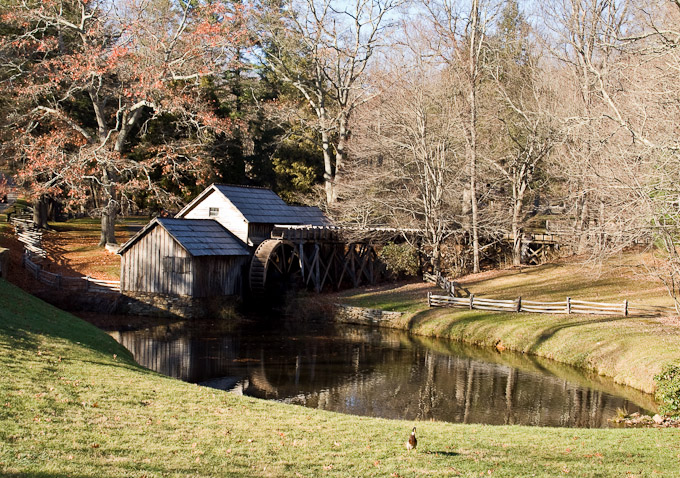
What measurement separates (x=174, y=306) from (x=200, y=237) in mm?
3647

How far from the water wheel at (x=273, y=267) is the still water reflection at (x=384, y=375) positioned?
4.70m

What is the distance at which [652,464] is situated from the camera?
10594 millimetres

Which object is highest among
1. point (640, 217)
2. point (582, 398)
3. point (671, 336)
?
point (640, 217)

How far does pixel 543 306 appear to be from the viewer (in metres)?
29.0

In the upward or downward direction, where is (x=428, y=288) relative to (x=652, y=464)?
upward

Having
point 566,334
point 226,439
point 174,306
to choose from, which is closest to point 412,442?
point 226,439

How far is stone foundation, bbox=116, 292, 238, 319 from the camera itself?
32125 millimetres

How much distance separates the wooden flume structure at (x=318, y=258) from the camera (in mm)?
34250

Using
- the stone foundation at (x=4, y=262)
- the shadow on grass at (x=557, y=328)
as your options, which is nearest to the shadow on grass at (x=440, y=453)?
the shadow on grass at (x=557, y=328)

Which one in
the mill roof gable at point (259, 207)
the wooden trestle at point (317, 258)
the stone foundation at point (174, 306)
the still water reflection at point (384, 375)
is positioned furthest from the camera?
the mill roof gable at point (259, 207)

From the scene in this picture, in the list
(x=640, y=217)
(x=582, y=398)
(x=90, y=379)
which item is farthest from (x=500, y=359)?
(x=90, y=379)

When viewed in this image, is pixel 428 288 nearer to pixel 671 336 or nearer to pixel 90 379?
pixel 671 336

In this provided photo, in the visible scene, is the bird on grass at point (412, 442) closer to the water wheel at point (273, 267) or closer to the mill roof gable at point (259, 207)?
the water wheel at point (273, 267)

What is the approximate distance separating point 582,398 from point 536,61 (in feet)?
91.3
